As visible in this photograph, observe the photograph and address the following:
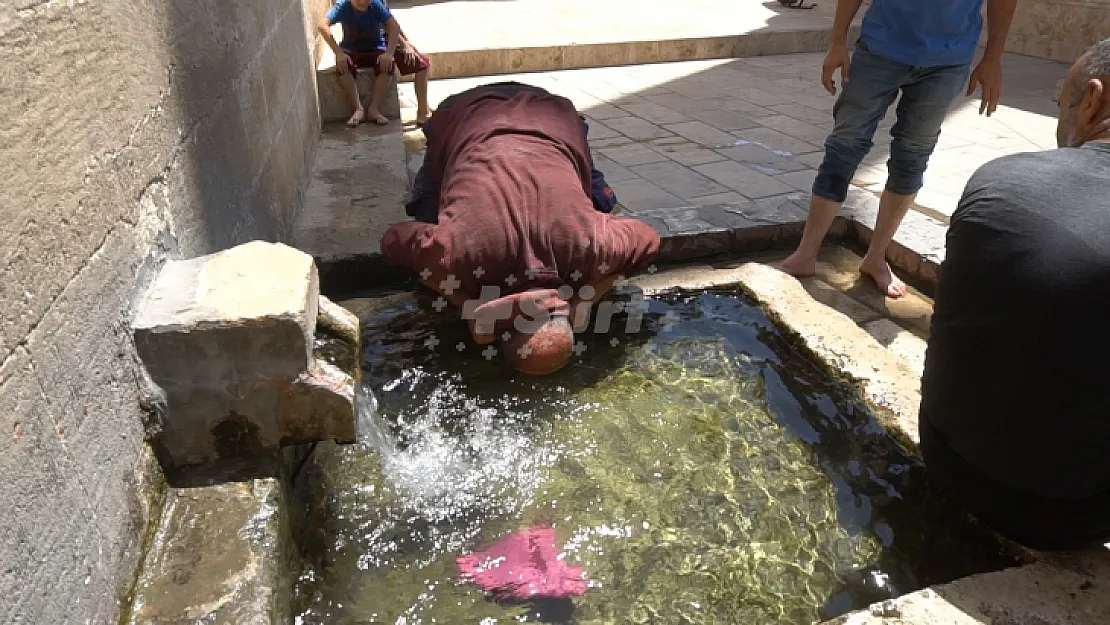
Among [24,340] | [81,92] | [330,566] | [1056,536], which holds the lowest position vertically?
[330,566]

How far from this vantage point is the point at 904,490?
7.67ft

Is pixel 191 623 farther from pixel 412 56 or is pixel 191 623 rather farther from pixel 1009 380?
pixel 412 56

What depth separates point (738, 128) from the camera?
5805mm

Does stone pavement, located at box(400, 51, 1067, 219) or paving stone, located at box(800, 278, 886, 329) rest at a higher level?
stone pavement, located at box(400, 51, 1067, 219)

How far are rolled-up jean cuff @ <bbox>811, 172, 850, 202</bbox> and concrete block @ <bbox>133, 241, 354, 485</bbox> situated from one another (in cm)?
243

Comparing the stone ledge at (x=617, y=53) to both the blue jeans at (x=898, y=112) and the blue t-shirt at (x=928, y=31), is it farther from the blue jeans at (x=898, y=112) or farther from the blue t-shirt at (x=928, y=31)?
the blue t-shirt at (x=928, y=31)

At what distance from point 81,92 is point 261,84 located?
185 cm

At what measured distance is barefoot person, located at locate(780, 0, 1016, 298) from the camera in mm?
2949

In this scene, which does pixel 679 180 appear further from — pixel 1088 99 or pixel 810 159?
pixel 1088 99

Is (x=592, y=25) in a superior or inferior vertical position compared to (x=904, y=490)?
superior

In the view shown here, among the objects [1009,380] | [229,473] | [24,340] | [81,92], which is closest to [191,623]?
[229,473]

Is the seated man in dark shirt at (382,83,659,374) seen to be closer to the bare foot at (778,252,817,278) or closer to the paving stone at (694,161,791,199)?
the bare foot at (778,252,817,278)

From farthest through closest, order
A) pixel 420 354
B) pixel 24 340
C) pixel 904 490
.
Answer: pixel 420 354 → pixel 904 490 → pixel 24 340

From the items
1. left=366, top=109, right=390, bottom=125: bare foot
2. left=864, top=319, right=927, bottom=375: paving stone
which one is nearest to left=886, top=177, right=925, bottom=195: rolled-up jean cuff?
left=864, top=319, right=927, bottom=375: paving stone
